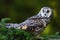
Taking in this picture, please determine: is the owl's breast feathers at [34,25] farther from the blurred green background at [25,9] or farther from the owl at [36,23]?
the blurred green background at [25,9]

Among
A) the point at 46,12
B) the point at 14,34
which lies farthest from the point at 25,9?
the point at 14,34

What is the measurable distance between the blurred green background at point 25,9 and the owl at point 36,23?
3.44m

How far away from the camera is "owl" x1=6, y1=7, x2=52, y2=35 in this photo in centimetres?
307

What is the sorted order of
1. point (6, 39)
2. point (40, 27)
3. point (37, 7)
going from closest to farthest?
point (6, 39) < point (40, 27) < point (37, 7)

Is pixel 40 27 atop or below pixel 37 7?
below

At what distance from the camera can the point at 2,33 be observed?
2.98 metres

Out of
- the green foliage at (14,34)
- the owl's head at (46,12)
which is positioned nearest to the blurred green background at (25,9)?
the owl's head at (46,12)

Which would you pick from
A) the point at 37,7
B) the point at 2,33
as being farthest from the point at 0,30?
the point at 37,7

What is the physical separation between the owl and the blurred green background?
11.3 feet

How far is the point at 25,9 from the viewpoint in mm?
6941

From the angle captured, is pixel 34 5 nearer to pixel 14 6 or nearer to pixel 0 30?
pixel 14 6

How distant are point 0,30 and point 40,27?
0.38 m

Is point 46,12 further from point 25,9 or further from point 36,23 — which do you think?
point 25,9

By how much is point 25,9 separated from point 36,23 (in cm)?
383
